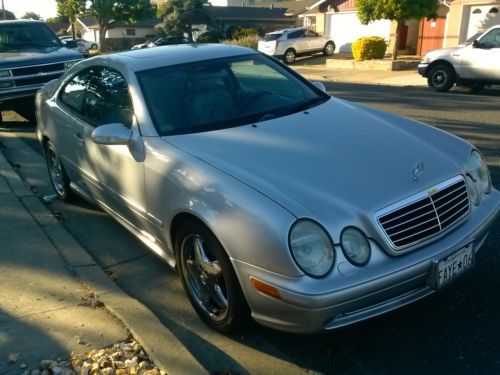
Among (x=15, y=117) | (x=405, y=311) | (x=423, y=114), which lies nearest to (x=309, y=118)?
(x=405, y=311)

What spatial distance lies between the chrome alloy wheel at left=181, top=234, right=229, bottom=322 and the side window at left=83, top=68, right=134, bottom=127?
114cm

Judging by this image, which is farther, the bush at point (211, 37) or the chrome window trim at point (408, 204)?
the bush at point (211, 37)

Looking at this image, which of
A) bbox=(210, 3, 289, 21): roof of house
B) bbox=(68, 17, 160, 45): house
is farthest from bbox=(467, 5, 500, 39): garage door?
bbox=(68, 17, 160, 45): house

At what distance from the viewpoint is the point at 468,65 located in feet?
37.4

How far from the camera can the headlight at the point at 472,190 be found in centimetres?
296

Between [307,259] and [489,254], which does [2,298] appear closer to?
[307,259]

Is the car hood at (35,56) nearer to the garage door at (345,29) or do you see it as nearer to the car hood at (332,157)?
the car hood at (332,157)

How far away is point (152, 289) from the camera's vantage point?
3.62m

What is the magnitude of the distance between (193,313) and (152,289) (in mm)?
488


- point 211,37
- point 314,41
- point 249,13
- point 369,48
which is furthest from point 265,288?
point 249,13

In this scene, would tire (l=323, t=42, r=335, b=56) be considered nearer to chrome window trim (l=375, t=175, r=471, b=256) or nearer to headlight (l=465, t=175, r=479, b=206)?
headlight (l=465, t=175, r=479, b=206)

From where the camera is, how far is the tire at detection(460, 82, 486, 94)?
38.3ft

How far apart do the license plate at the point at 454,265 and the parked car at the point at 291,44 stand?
22515 millimetres

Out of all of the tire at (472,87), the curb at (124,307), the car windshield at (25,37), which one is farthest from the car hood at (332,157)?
the tire at (472,87)
